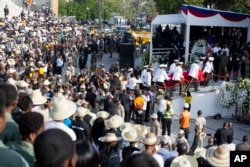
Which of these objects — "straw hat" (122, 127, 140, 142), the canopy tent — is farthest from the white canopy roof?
"straw hat" (122, 127, 140, 142)

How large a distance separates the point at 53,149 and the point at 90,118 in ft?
20.5

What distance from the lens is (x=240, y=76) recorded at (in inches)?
790

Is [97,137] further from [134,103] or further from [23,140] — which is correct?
[134,103]

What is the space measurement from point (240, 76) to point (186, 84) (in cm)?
227

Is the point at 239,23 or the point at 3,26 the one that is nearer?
the point at 239,23

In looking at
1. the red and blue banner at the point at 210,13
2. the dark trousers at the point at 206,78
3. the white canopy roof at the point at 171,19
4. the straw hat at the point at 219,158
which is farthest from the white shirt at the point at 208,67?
the straw hat at the point at 219,158

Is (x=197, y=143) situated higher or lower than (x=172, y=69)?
lower

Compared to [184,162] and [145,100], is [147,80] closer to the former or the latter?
[145,100]

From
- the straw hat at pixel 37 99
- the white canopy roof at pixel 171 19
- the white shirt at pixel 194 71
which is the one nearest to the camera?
the straw hat at pixel 37 99

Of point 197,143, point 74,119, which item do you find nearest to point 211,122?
point 197,143

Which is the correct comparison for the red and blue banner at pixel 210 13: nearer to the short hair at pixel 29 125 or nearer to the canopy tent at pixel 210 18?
the canopy tent at pixel 210 18

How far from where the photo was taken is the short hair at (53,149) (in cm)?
379

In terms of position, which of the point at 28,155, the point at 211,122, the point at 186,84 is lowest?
the point at 211,122

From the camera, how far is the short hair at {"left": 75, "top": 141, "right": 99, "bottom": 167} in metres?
4.57
